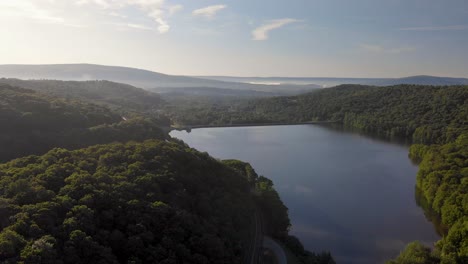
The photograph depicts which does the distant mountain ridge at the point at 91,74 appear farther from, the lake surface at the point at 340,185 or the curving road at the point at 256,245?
the curving road at the point at 256,245

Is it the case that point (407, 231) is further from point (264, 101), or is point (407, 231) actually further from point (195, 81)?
point (195, 81)

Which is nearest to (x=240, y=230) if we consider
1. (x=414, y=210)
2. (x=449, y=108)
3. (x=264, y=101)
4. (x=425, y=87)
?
(x=414, y=210)

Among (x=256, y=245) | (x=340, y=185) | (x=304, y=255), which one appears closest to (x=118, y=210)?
(x=256, y=245)

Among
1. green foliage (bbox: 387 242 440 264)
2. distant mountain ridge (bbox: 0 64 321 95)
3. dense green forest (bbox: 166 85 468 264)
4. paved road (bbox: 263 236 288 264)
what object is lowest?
paved road (bbox: 263 236 288 264)

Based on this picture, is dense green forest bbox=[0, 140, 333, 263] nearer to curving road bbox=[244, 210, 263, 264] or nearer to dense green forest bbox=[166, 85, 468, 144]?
curving road bbox=[244, 210, 263, 264]

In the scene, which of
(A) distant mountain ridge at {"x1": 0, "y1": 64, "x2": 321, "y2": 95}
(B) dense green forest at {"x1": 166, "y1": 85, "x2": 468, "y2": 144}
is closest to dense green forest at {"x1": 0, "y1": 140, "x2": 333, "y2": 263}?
(B) dense green forest at {"x1": 166, "y1": 85, "x2": 468, "y2": 144}
